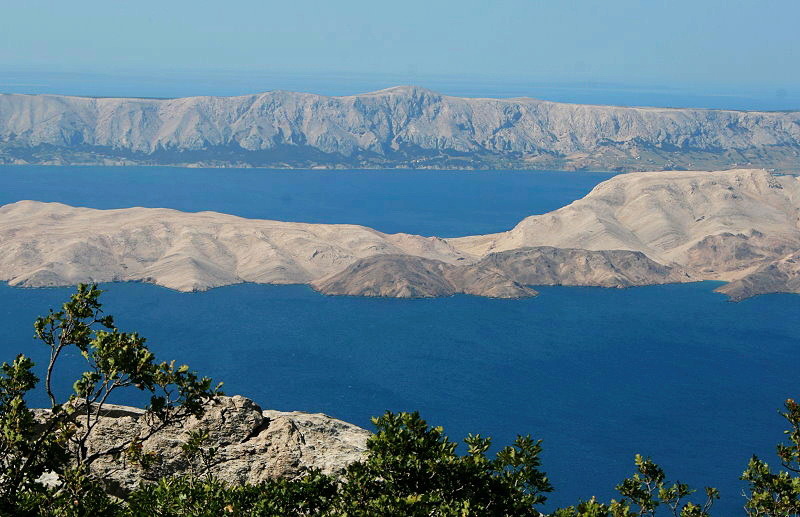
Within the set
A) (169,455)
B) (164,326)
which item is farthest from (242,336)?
(169,455)

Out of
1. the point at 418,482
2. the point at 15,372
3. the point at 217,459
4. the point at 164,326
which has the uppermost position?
the point at 15,372

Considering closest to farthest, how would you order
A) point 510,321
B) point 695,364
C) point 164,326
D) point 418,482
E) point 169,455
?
point 418,482
point 169,455
point 695,364
point 164,326
point 510,321

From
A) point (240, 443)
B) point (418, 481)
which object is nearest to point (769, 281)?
point (240, 443)

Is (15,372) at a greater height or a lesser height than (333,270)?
greater

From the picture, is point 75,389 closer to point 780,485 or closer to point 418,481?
point 418,481

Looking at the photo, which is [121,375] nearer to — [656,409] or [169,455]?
[169,455]

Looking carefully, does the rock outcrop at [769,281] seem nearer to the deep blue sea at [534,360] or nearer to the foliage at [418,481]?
the deep blue sea at [534,360]

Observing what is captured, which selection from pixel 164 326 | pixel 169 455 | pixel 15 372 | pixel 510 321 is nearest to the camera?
pixel 15 372
